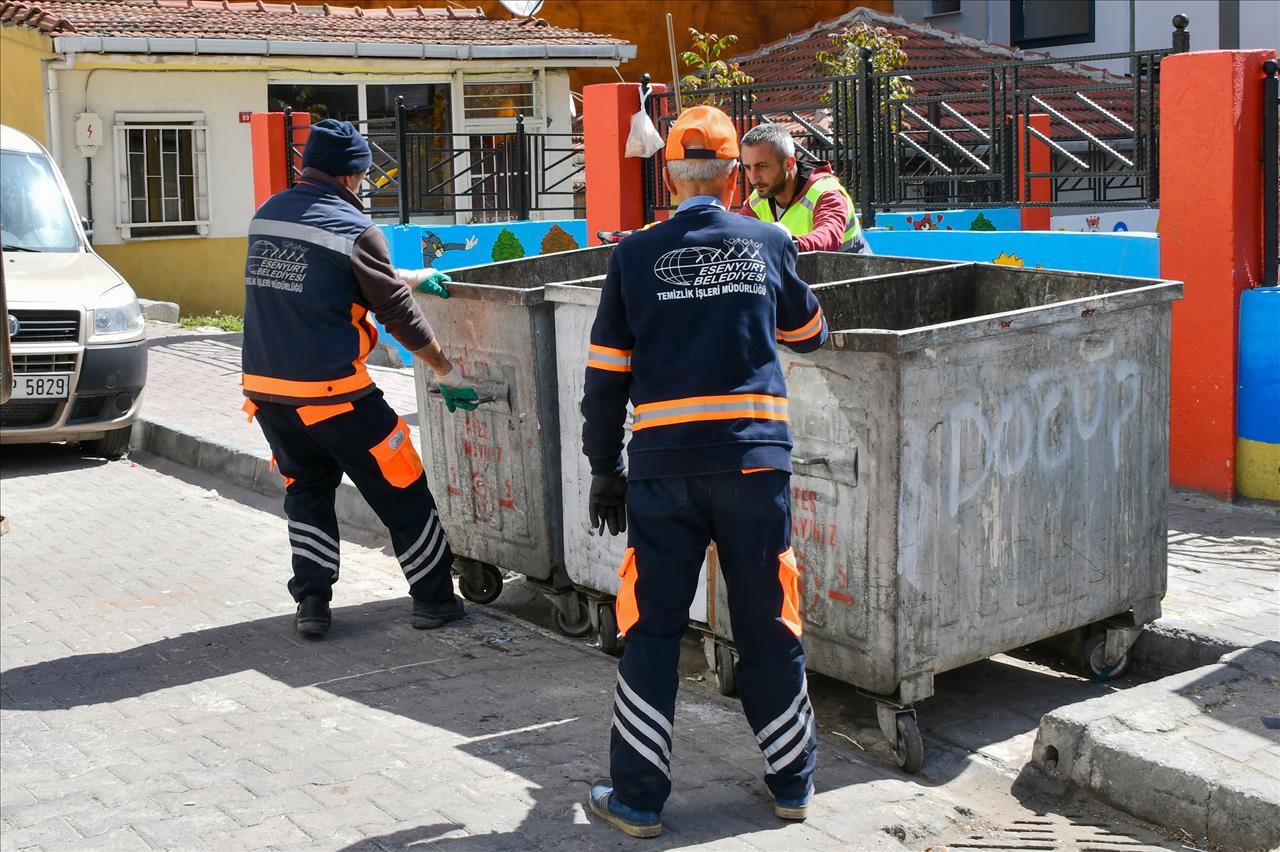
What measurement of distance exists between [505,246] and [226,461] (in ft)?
14.9

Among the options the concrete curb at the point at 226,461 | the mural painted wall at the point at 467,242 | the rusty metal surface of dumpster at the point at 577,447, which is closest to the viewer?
the rusty metal surface of dumpster at the point at 577,447

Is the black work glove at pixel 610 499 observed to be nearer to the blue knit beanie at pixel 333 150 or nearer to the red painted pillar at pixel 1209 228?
the blue knit beanie at pixel 333 150

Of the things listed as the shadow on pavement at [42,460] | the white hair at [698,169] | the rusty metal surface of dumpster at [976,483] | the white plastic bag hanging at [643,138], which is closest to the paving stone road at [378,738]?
the rusty metal surface of dumpster at [976,483]

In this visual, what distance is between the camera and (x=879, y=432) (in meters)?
4.28

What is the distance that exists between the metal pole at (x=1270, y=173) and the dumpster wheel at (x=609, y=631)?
11.8 ft

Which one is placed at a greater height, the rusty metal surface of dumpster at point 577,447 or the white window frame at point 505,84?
the white window frame at point 505,84

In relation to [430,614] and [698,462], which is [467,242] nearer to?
[430,614]

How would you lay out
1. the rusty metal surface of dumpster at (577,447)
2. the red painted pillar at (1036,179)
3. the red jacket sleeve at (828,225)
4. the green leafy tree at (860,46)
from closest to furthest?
the rusty metal surface of dumpster at (577,447) → the red jacket sleeve at (828,225) → the red painted pillar at (1036,179) → the green leafy tree at (860,46)

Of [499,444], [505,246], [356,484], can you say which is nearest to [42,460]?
[505,246]

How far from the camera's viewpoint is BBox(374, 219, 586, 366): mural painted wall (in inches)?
514

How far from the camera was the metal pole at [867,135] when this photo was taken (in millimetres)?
9648

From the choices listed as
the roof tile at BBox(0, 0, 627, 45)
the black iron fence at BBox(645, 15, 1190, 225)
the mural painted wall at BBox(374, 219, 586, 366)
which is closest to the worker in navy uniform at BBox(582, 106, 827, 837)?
the black iron fence at BBox(645, 15, 1190, 225)

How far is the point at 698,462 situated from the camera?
3.95 metres

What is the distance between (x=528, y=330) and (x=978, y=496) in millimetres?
1924
